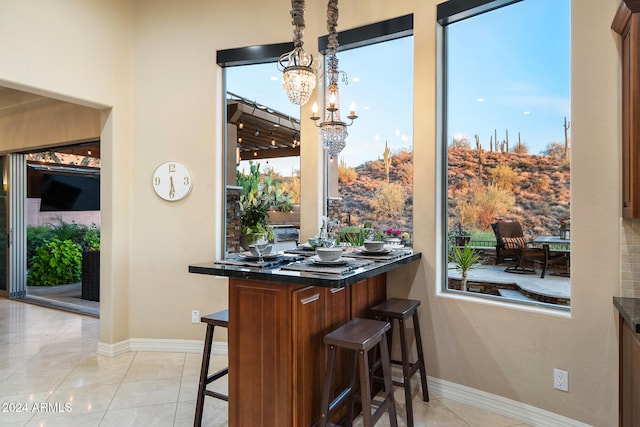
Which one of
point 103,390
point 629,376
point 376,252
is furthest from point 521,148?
point 103,390

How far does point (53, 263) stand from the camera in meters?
7.18

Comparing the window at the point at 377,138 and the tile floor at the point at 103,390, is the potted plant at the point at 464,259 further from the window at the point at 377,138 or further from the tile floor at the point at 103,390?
the tile floor at the point at 103,390

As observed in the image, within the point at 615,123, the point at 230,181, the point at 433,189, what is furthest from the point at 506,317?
the point at 230,181

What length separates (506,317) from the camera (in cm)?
281

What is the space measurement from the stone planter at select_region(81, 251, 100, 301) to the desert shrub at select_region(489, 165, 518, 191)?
5831 millimetres

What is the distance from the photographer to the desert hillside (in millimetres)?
2799

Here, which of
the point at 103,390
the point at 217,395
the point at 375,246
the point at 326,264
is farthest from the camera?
the point at 103,390

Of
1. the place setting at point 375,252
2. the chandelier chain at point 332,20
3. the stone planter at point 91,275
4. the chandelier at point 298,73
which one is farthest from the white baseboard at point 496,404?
the chandelier chain at point 332,20

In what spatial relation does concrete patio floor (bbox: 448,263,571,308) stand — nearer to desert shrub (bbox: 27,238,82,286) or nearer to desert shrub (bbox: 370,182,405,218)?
desert shrub (bbox: 370,182,405,218)

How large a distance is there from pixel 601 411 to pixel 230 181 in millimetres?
3567

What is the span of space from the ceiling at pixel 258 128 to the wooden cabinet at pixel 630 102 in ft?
8.97

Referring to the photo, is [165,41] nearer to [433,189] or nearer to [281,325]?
[433,189]

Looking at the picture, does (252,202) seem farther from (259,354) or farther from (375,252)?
(259,354)

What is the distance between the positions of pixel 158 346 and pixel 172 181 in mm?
1731
